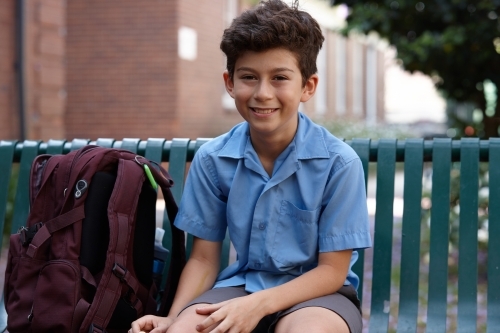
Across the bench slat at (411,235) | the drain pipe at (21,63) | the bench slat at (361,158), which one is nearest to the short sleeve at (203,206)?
the bench slat at (361,158)

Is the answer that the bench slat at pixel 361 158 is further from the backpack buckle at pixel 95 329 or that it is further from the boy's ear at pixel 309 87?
the backpack buckle at pixel 95 329

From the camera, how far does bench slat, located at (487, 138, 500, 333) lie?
2.98 m

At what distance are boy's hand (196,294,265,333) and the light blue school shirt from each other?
24 cm

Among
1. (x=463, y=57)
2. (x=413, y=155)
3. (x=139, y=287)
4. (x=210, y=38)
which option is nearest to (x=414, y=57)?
(x=463, y=57)

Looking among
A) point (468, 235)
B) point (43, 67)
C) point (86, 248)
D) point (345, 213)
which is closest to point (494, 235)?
point (468, 235)

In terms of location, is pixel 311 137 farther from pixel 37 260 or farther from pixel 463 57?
pixel 463 57

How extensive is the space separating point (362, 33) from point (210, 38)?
20.3 ft

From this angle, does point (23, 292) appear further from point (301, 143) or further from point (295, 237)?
point (301, 143)

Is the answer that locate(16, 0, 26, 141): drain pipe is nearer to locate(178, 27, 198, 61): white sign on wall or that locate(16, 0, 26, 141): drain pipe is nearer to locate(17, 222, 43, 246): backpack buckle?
locate(178, 27, 198, 61): white sign on wall

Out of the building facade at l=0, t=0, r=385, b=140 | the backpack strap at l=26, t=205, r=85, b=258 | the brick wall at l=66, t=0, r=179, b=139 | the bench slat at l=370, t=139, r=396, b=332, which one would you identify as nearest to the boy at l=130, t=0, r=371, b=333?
the bench slat at l=370, t=139, r=396, b=332

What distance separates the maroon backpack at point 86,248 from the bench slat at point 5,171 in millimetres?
615

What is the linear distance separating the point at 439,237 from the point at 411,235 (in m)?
0.11

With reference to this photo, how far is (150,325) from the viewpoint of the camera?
254 cm

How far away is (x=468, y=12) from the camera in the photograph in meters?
5.43
